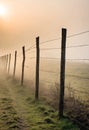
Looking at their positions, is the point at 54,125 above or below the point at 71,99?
below

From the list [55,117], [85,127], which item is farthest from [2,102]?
[85,127]

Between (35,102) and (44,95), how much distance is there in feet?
4.53

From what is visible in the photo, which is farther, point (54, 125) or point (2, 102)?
point (2, 102)

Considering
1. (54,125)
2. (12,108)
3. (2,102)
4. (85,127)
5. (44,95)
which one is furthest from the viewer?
(44,95)

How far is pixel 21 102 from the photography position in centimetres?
1410

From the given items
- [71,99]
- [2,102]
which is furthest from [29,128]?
[2,102]

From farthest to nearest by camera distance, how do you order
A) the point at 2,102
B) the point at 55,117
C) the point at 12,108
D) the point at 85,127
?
the point at 2,102 < the point at 12,108 < the point at 55,117 < the point at 85,127

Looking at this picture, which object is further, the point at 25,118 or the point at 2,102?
the point at 2,102

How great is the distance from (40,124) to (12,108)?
2.48 metres

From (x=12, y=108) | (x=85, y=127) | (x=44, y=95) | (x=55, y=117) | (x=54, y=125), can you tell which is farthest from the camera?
(x=44, y=95)

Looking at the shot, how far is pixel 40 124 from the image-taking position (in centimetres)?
981

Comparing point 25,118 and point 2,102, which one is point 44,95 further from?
point 25,118

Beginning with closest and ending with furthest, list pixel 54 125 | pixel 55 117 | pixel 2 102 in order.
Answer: pixel 54 125, pixel 55 117, pixel 2 102

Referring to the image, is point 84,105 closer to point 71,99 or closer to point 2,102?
point 71,99
